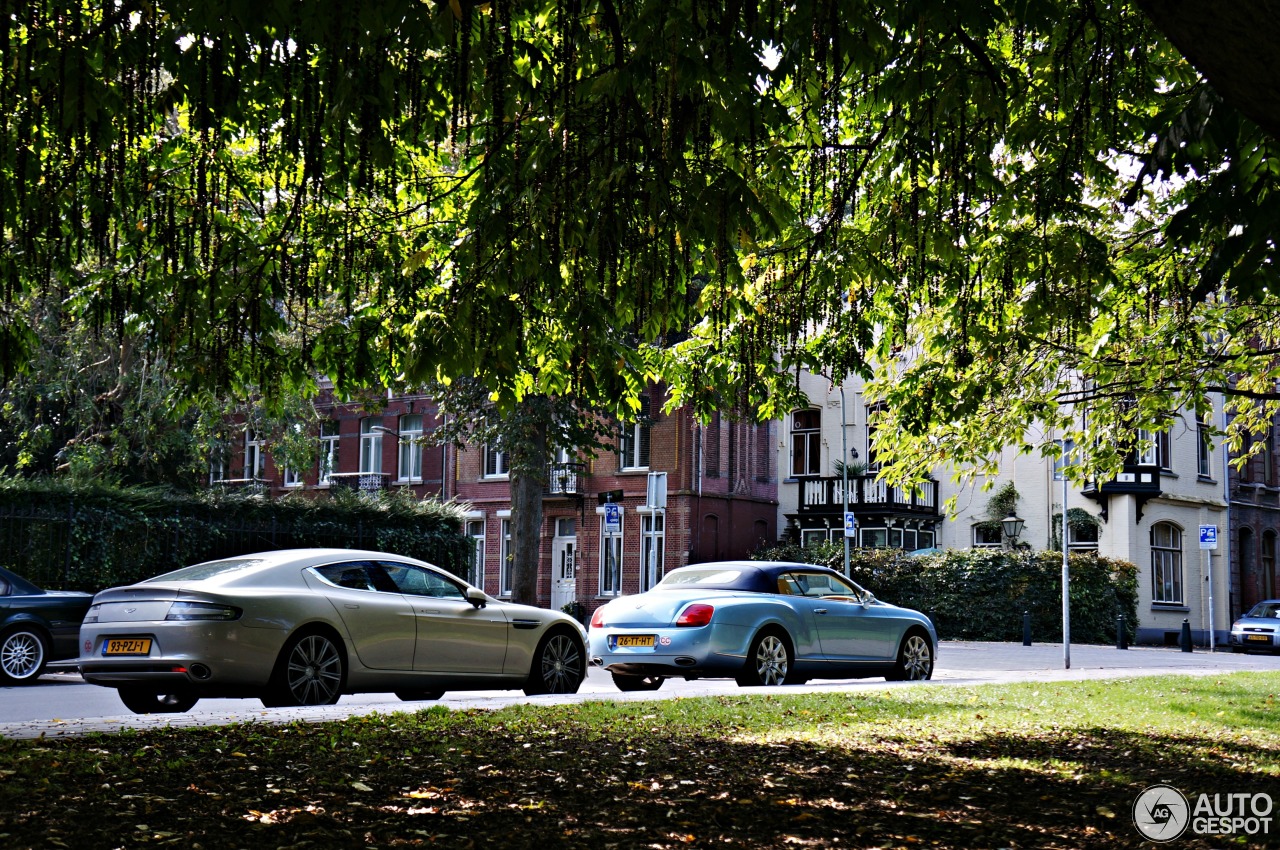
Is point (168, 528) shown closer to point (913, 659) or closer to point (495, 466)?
point (913, 659)

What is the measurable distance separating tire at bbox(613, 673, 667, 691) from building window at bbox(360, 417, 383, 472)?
3376cm

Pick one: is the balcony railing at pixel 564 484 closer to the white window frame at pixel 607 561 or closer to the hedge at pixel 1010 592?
the white window frame at pixel 607 561

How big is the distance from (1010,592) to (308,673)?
29069mm

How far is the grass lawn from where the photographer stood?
572cm

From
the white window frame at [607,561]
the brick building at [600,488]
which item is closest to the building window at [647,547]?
the brick building at [600,488]

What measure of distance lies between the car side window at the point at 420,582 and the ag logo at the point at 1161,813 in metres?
8.01

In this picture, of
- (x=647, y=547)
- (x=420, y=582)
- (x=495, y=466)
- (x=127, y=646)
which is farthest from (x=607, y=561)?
(x=127, y=646)

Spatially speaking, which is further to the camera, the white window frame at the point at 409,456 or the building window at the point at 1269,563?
the white window frame at the point at 409,456

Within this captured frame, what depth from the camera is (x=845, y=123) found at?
1249cm

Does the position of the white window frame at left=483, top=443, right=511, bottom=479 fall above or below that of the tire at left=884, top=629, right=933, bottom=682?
above

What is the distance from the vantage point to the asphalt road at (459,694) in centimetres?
980

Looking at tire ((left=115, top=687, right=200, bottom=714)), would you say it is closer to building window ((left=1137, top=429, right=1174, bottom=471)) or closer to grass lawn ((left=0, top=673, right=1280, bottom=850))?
grass lawn ((left=0, top=673, right=1280, bottom=850))

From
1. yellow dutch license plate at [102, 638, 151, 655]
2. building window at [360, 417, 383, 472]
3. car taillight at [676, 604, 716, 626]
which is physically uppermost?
building window at [360, 417, 383, 472]

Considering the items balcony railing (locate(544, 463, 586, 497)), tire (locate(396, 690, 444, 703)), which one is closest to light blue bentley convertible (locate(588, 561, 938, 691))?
tire (locate(396, 690, 444, 703))
